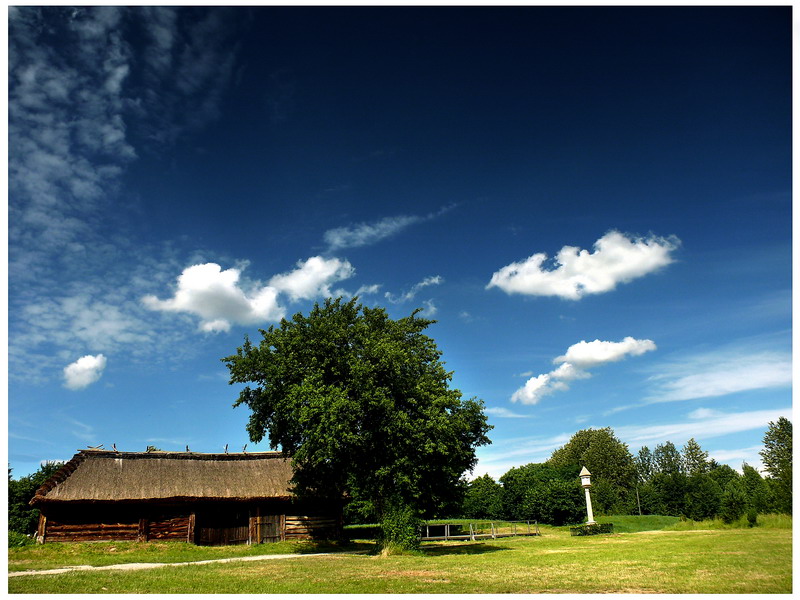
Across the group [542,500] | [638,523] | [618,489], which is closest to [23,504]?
[542,500]

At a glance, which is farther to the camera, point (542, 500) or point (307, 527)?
point (542, 500)

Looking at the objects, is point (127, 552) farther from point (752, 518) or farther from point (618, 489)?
point (618, 489)

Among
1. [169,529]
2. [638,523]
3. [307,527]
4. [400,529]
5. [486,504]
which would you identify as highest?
[400,529]

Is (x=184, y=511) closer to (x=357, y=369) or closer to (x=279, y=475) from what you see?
(x=279, y=475)

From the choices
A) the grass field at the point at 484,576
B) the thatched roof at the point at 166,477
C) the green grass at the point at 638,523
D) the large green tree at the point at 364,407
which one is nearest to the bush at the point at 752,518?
the green grass at the point at 638,523

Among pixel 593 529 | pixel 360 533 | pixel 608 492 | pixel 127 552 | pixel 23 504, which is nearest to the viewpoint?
pixel 127 552

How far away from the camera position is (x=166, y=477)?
35.1 meters

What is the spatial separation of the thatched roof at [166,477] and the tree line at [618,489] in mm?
14603

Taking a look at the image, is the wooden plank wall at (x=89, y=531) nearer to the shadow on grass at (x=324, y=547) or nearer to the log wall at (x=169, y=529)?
the log wall at (x=169, y=529)

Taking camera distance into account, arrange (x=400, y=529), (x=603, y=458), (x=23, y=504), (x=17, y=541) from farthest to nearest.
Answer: (x=603, y=458) → (x=23, y=504) → (x=17, y=541) → (x=400, y=529)

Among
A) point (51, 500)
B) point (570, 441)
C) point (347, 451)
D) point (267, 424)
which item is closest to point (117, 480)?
point (51, 500)

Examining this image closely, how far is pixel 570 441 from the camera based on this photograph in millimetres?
96438

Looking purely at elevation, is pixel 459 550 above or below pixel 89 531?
below

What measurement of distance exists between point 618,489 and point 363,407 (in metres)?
72.6
